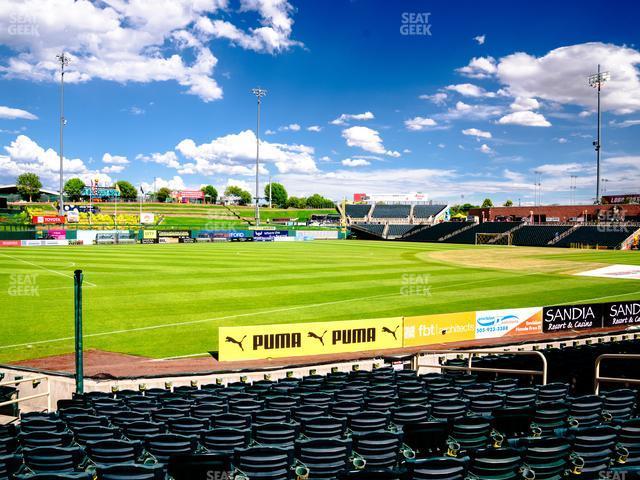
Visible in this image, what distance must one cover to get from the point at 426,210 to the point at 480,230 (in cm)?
3650

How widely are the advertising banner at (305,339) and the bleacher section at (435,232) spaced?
88.5m

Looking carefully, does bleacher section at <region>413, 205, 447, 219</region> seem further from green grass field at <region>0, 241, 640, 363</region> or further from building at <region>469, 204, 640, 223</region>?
green grass field at <region>0, 241, 640, 363</region>

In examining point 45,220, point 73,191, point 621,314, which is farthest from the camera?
point 73,191

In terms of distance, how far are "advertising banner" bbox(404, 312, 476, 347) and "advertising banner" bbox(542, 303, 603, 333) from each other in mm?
4941

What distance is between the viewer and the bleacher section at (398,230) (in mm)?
120744

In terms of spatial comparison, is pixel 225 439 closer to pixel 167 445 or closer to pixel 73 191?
pixel 167 445

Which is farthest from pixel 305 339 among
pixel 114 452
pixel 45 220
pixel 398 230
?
pixel 398 230

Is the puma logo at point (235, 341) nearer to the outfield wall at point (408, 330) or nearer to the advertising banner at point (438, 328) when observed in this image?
the outfield wall at point (408, 330)

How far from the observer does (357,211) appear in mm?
147625

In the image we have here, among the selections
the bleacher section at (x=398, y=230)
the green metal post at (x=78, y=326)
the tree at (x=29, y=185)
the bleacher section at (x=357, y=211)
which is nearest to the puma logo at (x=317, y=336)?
the green metal post at (x=78, y=326)

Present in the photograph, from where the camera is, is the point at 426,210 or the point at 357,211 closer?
the point at 426,210

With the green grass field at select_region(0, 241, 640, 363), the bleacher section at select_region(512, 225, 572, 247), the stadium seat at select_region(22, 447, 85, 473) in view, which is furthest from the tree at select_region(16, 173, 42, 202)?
the stadium seat at select_region(22, 447, 85, 473)

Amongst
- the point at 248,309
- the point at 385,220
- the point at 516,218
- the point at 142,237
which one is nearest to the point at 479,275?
the point at 248,309

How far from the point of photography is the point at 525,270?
165ft
